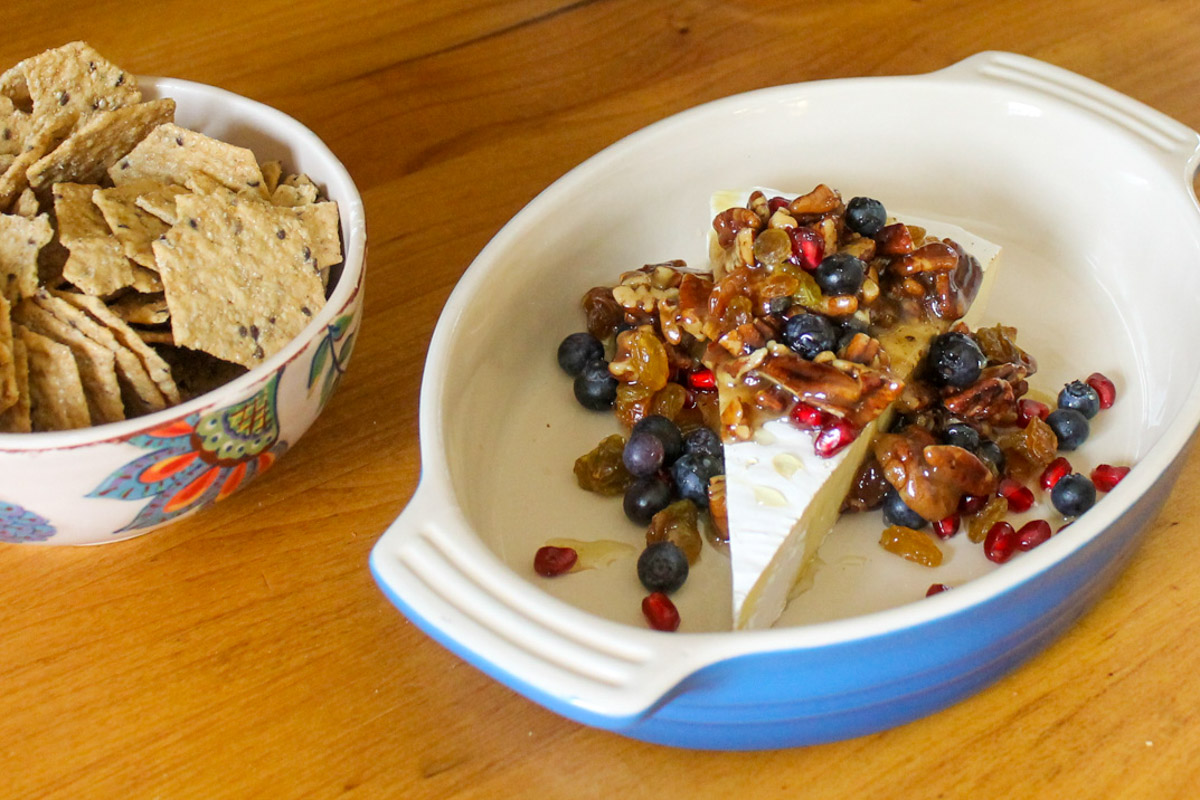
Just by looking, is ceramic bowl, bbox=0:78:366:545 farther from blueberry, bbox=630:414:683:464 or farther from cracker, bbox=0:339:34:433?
blueberry, bbox=630:414:683:464

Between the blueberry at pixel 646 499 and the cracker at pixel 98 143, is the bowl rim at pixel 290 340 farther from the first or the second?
the blueberry at pixel 646 499

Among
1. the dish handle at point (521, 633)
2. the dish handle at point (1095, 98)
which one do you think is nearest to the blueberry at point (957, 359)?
the dish handle at point (1095, 98)

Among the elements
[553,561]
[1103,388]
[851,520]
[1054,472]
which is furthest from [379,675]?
[1103,388]

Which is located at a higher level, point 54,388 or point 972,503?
point 54,388

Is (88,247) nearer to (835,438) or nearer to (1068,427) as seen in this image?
(835,438)

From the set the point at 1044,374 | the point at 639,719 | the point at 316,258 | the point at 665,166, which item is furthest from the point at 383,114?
the point at 639,719

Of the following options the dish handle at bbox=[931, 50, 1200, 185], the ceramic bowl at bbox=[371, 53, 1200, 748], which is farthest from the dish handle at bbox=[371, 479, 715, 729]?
the dish handle at bbox=[931, 50, 1200, 185]

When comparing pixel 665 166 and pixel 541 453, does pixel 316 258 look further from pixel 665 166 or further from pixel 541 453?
pixel 665 166
